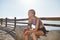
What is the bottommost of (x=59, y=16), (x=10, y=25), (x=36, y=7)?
(x=10, y=25)

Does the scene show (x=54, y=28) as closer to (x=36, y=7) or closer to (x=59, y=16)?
(x=59, y=16)

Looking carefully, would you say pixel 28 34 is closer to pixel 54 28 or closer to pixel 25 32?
pixel 25 32

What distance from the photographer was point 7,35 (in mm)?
3219

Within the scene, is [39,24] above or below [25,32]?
above

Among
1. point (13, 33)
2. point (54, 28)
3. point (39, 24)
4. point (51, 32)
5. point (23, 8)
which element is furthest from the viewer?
point (13, 33)

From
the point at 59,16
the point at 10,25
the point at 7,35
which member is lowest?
the point at 7,35

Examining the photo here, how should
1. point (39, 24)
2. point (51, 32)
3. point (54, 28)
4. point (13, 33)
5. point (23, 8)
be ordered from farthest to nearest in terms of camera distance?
point (13, 33)
point (23, 8)
point (54, 28)
point (51, 32)
point (39, 24)

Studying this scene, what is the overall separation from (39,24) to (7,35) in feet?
4.08

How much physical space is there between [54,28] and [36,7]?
1.79 ft

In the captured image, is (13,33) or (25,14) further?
(13,33)

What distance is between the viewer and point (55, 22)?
271 centimetres

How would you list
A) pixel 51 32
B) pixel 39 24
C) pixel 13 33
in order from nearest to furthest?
1. pixel 39 24
2. pixel 51 32
3. pixel 13 33

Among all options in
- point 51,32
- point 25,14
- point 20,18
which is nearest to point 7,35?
point 20,18

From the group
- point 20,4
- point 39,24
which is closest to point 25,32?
point 39,24
